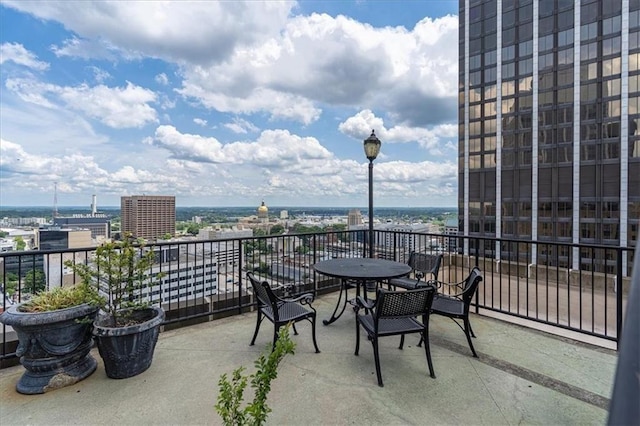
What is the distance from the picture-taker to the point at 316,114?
13633 mm

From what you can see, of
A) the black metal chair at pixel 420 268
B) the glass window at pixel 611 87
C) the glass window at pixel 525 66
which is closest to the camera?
the black metal chair at pixel 420 268

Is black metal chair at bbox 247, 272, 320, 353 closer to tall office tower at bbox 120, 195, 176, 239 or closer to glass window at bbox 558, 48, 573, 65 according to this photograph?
tall office tower at bbox 120, 195, 176, 239

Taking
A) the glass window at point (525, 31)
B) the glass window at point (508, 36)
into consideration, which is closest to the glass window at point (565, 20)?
the glass window at point (525, 31)

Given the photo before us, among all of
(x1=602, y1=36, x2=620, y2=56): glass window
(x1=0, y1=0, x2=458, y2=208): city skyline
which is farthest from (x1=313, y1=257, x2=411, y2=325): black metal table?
(x1=602, y1=36, x2=620, y2=56): glass window

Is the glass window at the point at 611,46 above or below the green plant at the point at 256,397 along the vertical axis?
above

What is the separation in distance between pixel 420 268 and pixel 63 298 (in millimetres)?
3996

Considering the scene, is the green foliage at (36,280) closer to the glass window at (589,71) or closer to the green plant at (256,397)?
the green plant at (256,397)

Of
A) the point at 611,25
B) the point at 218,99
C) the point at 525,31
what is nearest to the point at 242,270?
the point at 218,99

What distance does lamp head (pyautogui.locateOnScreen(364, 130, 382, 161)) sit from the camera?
5.26m

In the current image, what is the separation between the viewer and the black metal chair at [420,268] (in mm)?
4088

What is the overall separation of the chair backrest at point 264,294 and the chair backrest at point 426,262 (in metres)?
2.23

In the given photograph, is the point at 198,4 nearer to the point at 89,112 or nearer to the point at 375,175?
the point at 375,175

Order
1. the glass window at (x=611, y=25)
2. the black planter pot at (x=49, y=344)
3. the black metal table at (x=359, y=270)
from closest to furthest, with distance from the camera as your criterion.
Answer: the black planter pot at (x=49, y=344) < the black metal table at (x=359, y=270) < the glass window at (x=611, y=25)

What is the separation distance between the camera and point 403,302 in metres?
2.59
